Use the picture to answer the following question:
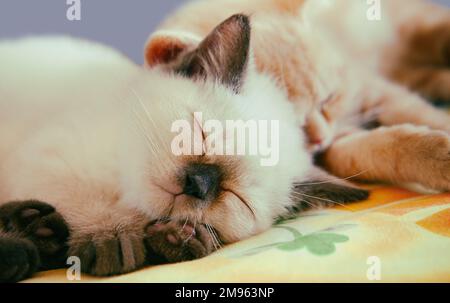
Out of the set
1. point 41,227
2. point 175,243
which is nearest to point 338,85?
point 175,243

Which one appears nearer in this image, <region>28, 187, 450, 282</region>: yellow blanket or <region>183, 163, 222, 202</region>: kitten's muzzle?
<region>28, 187, 450, 282</region>: yellow blanket

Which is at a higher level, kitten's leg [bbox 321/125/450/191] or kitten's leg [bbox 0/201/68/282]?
kitten's leg [bbox 321/125/450/191]

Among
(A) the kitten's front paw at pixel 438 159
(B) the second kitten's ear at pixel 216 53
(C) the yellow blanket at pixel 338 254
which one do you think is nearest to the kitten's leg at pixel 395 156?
(A) the kitten's front paw at pixel 438 159

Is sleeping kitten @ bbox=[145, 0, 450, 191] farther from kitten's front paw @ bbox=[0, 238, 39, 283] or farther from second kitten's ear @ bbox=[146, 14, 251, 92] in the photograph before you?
kitten's front paw @ bbox=[0, 238, 39, 283]

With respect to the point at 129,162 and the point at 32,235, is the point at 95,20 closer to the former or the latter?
the point at 129,162

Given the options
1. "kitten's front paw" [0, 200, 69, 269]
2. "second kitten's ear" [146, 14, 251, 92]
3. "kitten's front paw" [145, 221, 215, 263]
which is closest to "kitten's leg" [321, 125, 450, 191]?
"second kitten's ear" [146, 14, 251, 92]

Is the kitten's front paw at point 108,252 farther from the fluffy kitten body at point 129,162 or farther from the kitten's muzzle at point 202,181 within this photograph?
the kitten's muzzle at point 202,181

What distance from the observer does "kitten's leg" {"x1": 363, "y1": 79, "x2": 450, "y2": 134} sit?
1342mm

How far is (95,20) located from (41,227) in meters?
0.47

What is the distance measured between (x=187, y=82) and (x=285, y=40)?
37cm

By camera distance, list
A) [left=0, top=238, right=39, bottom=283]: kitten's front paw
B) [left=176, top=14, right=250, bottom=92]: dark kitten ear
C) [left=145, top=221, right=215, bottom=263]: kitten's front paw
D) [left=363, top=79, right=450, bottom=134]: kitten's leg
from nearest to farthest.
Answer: [left=0, top=238, right=39, bottom=283]: kitten's front paw, [left=145, top=221, right=215, bottom=263]: kitten's front paw, [left=176, top=14, right=250, bottom=92]: dark kitten ear, [left=363, top=79, right=450, bottom=134]: kitten's leg

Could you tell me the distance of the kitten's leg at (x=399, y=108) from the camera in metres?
1.34

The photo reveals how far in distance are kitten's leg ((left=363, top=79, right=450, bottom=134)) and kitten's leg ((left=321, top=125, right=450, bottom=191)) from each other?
0.21 meters

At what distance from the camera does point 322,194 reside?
0.98m
